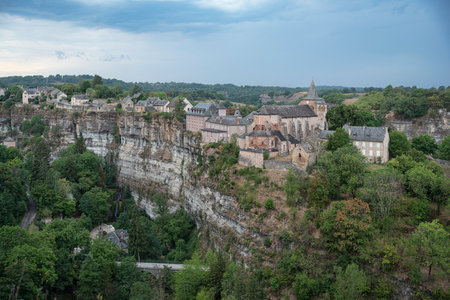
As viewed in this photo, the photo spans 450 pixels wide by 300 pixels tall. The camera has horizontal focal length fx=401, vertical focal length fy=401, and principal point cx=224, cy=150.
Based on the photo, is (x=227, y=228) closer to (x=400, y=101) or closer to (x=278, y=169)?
(x=278, y=169)

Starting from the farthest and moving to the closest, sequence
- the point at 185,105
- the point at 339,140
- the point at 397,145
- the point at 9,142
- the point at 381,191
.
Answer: the point at 9,142 < the point at 185,105 < the point at 397,145 < the point at 339,140 < the point at 381,191

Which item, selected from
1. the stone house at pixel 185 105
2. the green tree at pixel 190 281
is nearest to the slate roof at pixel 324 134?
the green tree at pixel 190 281

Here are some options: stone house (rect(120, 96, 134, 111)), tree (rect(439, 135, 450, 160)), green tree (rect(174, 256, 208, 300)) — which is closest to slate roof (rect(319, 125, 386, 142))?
tree (rect(439, 135, 450, 160))

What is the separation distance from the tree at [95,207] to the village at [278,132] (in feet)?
56.5

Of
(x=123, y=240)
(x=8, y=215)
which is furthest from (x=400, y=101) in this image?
(x=8, y=215)

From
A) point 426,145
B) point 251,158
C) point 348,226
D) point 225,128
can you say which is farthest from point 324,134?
point 348,226

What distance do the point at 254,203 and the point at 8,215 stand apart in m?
27.7

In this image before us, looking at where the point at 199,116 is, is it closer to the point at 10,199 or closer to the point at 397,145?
the point at 10,199

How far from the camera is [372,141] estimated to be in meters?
46.6

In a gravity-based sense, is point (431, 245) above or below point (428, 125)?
below

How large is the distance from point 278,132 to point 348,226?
20803 millimetres

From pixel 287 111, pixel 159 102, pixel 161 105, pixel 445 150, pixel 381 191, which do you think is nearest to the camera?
pixel 381 191

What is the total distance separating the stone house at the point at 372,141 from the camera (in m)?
46.5

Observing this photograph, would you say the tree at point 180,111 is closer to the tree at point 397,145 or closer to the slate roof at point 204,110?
the slate roof at point 204,110
